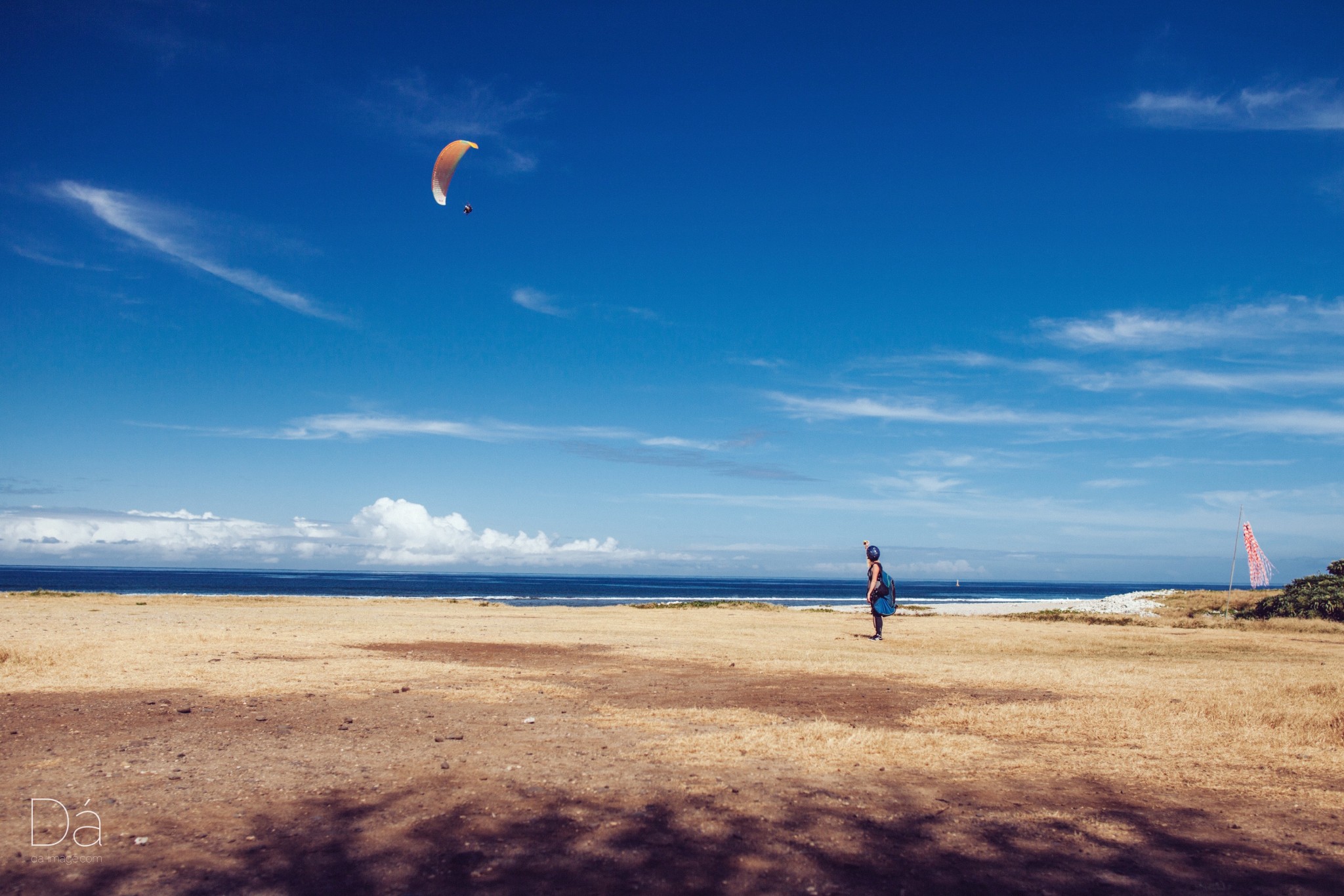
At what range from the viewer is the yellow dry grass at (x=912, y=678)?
356 inches

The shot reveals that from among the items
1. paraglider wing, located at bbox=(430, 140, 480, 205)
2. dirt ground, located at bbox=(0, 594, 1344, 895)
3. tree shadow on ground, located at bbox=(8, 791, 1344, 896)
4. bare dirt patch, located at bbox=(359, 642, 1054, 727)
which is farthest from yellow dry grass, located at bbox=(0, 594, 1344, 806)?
paraglider wing, located at bbox=(430, 140, 480, 205)

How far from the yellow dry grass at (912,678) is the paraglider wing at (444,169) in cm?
1374

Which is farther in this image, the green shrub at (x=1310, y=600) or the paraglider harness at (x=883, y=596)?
the green shrub at (x=1310, y=600)

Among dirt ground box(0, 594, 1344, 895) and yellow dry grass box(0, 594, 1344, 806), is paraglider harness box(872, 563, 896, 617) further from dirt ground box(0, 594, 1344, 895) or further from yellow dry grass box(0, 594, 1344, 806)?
dirt ground box(0, 594, 1344, 895)

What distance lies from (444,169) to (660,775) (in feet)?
76.9

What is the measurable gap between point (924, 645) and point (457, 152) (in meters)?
21.4

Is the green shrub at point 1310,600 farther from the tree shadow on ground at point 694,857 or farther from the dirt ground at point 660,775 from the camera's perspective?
the tree shadow on ground at point 694,857

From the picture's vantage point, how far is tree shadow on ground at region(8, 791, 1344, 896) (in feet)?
17.5

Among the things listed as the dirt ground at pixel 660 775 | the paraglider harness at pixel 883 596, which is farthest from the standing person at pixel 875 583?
the dirt ground at pixel 660 775

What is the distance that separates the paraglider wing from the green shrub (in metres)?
36.2

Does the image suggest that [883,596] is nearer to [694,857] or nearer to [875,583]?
[875,583]

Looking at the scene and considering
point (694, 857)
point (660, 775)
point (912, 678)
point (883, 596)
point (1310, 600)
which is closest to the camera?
point (694, 857)

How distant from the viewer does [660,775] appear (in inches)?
319

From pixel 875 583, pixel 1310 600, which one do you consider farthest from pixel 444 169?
pixel 1310 600
